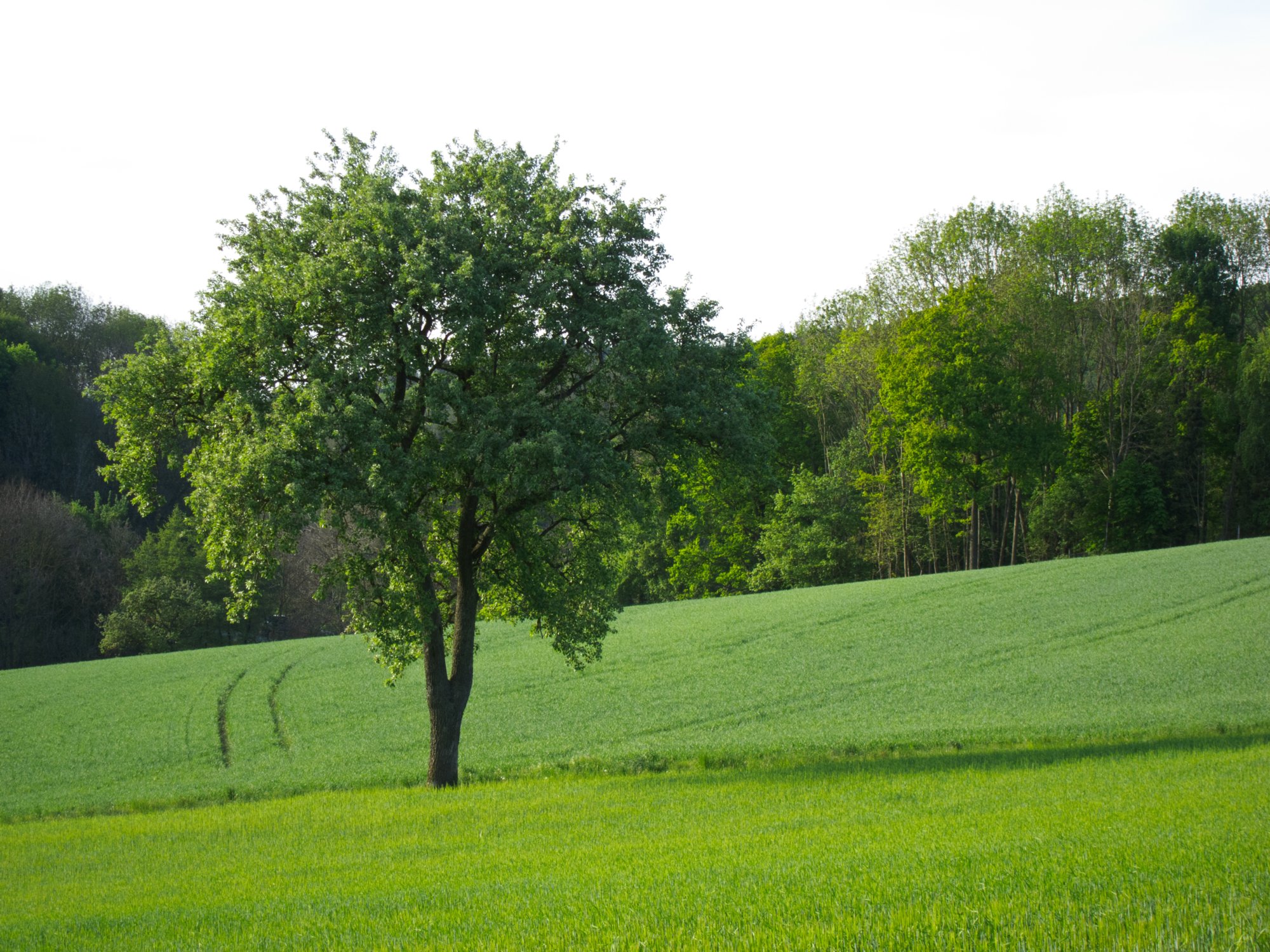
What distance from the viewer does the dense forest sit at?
57.1 metres

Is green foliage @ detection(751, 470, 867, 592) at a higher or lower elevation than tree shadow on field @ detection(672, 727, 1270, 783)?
higher

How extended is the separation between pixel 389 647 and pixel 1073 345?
5549 centimetres

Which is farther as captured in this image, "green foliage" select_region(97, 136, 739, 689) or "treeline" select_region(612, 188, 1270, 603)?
"treeline" select_region(612, 188, 1270, 603)

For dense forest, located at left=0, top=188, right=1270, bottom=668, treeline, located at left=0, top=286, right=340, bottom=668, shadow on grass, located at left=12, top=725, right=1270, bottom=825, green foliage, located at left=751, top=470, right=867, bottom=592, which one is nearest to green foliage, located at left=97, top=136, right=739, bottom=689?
shadow on grass, located at left=12, top=725, right=1270, bottom=825

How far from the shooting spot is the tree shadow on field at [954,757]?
1825cm

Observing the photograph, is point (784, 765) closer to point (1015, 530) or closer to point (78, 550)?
point (1015, 530)

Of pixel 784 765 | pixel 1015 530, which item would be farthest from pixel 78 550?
pixel 784 765

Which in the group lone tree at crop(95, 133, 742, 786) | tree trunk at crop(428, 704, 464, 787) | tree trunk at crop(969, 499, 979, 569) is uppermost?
lone tree at crop(95, 133, 742, 786)

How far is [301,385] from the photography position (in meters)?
18.1

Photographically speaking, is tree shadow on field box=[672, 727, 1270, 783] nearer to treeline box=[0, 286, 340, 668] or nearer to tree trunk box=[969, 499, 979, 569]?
tree trunk box=[969, 499, 979, 569]

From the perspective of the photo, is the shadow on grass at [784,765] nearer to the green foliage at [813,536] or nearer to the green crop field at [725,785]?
the green crop field at [725,785]

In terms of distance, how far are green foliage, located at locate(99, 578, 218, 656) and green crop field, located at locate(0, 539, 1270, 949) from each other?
73.7 ft

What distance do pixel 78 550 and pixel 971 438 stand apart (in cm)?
6880

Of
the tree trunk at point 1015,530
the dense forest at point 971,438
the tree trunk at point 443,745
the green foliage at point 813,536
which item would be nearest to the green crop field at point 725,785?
the tree trunk at point 443,745
